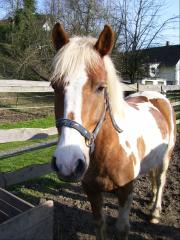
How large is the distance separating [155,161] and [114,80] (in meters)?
1.45

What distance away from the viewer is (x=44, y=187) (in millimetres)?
4391

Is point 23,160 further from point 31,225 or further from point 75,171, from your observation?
point 75,171

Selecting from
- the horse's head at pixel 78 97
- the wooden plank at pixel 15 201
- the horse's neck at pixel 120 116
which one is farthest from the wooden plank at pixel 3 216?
the horse's neck at pixel 120 116

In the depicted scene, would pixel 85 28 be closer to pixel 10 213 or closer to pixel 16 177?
pixel 16 177

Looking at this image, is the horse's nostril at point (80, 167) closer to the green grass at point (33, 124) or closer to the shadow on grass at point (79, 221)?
the shadow on grass at point (79, 221)

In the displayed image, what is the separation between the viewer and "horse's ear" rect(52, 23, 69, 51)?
225cm

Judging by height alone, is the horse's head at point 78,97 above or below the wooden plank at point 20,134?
above

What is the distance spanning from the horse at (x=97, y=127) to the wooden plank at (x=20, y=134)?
1.63 m

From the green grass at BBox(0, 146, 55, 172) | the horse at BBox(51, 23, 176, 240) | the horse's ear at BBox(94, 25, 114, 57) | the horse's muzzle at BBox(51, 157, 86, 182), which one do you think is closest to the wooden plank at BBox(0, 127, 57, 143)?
the green grass at BBox(0, 146, 55, 172)

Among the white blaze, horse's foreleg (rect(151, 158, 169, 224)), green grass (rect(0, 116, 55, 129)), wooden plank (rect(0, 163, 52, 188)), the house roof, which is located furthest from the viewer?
the house roof

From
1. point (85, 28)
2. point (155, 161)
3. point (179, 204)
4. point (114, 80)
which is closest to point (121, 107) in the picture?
point (114, 80)

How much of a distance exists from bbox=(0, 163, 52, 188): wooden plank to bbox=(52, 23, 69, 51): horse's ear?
82.9 inches

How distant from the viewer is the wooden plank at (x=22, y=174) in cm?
381

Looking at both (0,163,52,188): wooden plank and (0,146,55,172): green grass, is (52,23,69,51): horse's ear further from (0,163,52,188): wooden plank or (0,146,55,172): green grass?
(0,146,55,172): green grass
